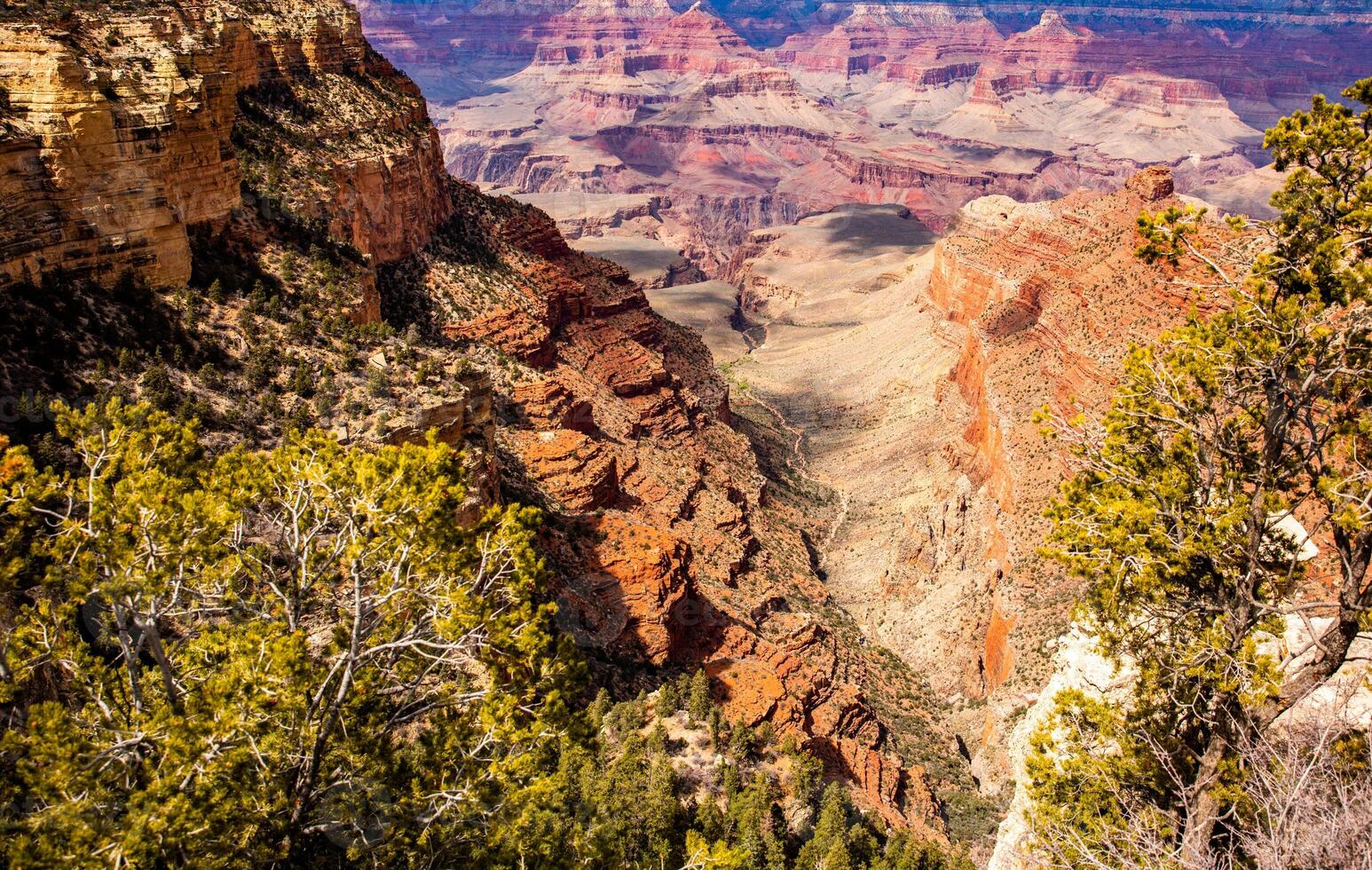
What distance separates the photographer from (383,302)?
1735 inches

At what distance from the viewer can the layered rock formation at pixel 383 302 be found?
925 inches

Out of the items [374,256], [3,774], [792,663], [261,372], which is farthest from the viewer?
[374,256]

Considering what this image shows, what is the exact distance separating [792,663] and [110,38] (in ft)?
92.6

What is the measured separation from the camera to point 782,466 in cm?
7138

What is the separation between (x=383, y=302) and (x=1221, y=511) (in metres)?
37.6

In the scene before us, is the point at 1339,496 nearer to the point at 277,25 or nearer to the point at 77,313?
the point at 77,313

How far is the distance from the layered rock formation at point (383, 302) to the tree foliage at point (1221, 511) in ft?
48.0

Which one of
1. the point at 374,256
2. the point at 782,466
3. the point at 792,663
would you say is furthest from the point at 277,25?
the point at 782,466

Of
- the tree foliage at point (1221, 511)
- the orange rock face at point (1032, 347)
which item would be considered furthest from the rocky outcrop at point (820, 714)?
the tree foliage at point (1221, 511)

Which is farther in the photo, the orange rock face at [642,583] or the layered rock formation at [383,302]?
Answer: the orange rock face at [642,583]

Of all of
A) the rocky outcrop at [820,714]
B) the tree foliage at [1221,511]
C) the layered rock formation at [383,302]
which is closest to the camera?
the tree foliage at [1221,511]

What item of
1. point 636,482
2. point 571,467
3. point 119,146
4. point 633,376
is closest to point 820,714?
point 571,467

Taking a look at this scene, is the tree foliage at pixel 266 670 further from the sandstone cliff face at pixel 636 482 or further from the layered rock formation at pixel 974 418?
the sandstone cliff face at pixel 636 482

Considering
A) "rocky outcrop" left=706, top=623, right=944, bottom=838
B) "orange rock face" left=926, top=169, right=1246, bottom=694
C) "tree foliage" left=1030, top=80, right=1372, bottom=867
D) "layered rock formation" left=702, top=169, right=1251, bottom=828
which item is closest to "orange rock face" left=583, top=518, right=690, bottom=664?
"rocky outcrop" left=706, top=623, right=944, bottom=838
